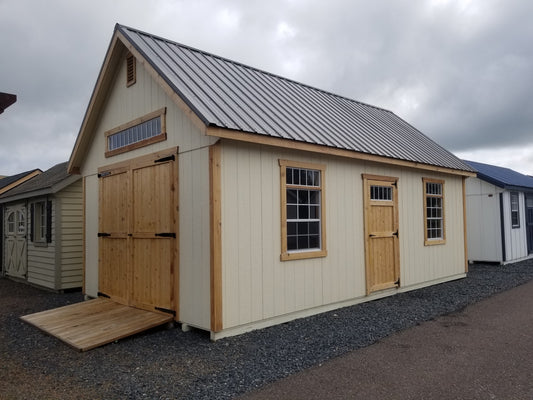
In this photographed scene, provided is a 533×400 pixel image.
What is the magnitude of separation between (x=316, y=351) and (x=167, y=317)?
2413 millimetres

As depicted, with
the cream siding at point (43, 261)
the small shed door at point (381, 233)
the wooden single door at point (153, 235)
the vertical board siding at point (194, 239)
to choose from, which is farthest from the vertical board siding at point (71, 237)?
the small shed door at point (381, 233)

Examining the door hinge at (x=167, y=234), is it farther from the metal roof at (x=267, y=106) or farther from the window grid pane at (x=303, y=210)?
the metal roof at (x=267, y=106)

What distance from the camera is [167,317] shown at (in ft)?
20.7

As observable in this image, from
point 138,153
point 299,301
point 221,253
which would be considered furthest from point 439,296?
point 138,153

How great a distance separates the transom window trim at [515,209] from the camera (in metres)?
14.4

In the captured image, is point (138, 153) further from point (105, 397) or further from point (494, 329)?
point (494, 329)

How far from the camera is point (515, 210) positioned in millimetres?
14648

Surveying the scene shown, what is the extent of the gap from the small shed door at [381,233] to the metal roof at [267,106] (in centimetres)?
70

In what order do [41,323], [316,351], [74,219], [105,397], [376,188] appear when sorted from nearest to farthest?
1. [105,397]
2. [316,351]
3. [41,323]
4. [376,188]
5. [74,219]

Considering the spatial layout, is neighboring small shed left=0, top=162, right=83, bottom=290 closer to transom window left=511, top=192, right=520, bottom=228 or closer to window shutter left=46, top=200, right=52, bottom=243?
window shutter left=46, top=200, right=52, bottom=243

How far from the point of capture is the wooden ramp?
5663 millimetres

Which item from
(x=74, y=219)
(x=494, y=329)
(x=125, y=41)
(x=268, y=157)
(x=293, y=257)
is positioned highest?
(x=125, y=41)

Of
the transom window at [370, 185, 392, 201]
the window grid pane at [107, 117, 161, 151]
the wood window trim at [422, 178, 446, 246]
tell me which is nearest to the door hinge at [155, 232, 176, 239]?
the window grid pane at [107, 117, 161, 151]

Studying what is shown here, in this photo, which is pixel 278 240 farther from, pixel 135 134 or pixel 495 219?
pixel 495 219
